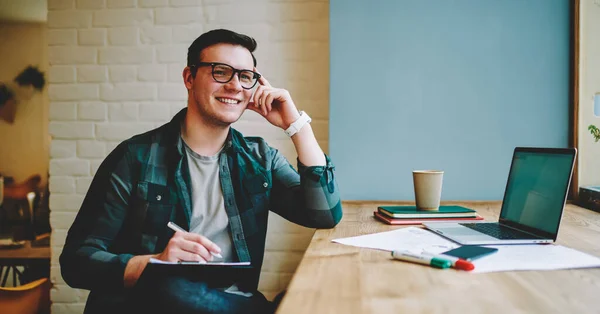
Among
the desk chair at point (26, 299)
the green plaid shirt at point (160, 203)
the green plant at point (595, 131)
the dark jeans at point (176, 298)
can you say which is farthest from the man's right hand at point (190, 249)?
the green plant at point (595, 131)

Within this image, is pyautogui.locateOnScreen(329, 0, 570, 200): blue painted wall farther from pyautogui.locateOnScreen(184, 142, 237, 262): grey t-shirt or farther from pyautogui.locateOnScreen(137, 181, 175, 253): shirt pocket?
pyautogui.locateOnScreen(137, 181, 175, 253): shirt pocket

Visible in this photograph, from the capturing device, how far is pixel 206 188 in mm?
1369

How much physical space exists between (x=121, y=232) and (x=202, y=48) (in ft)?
1.94

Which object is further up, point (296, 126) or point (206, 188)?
point (296, 126)

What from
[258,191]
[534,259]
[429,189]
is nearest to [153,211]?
[258,191]

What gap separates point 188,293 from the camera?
100 centimetres

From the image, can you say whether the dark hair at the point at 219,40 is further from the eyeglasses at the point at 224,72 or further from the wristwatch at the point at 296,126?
the wristwatch at the point at 296,126

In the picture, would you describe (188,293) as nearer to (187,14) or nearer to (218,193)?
(218,193)

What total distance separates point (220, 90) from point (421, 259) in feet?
2.61

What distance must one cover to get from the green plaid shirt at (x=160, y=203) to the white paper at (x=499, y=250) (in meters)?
0.25

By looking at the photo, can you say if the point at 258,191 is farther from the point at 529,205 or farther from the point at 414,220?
the point at 529,205

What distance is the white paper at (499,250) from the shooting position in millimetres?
820

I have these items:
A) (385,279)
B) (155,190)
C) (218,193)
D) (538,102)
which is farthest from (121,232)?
(538,102)

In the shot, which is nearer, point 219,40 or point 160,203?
point 160,203
